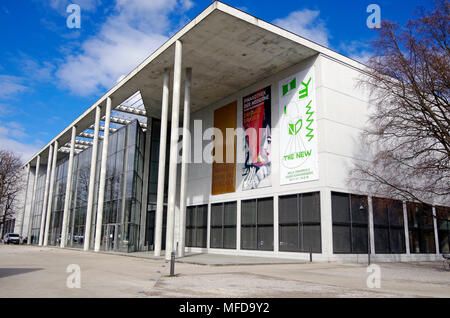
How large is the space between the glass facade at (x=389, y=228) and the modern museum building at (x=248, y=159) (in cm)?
12

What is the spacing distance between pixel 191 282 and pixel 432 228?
81.3ft

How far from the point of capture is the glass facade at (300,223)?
2306 cm

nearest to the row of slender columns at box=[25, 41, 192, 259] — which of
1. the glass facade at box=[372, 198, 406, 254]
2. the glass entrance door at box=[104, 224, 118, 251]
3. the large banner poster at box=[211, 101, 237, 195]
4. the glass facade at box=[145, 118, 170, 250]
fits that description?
the glass entrance door at box=[104, 224, 118, 251]

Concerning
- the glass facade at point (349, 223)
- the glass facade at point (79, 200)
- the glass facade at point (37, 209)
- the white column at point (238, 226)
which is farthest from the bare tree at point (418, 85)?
the glass facade at point (37, 209)

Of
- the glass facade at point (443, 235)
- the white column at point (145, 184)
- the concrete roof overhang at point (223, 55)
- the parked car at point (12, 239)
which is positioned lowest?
the parked car at point (12, 239)

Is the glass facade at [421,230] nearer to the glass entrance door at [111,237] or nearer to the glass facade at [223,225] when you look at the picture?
the glass facade at [223,225]

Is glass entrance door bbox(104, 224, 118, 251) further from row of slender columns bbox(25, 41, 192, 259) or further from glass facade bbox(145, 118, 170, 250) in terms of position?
glass facade bbox(145, 118, 170, 250)

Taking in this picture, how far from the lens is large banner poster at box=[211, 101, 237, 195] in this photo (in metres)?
31.2

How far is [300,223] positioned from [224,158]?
10308mm

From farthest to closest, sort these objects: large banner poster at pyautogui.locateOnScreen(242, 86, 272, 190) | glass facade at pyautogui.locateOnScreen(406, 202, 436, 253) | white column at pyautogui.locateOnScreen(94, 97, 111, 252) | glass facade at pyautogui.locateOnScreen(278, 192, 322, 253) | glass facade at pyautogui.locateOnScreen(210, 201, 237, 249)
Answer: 1. white column at pyautogui.locateOnScreen(94, 97, 111, 252)
2. glass facade at pyautogui.locateOnScreen(210, 201, 237, 249)
3. large banner poster at pyautogui.locateOnScreen(242, 86, 272, 190)
4. glass facade at pyautogui.locateOnScreen(406, 202, 436, 253)
5. glass facade at pyautogui.locateOnScreen(278, 192, 322, 253)

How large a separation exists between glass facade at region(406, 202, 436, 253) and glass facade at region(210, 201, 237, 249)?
13.1m

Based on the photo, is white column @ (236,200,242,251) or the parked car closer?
white column @ (236,200,242,251)

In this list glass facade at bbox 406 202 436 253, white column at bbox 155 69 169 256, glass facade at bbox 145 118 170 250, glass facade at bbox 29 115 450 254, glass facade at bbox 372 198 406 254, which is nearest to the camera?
glass facade at bbox 29 115 450 254

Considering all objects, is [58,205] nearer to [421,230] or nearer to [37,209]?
[37,209]
